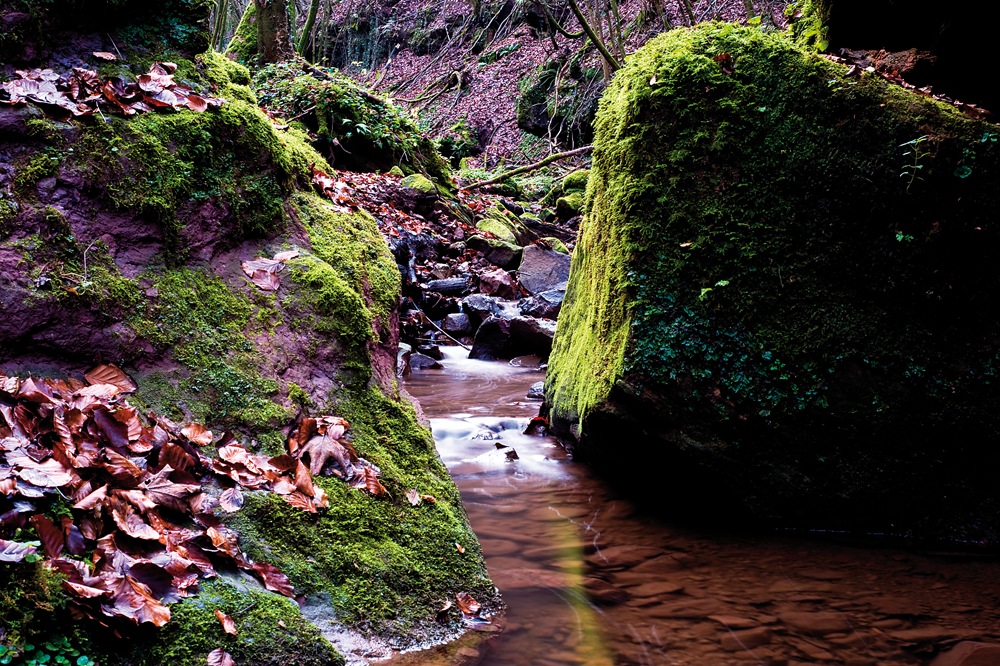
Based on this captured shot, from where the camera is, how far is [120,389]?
9.04ft

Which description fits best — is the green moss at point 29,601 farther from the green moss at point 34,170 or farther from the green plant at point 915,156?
the green plant at point 915,156

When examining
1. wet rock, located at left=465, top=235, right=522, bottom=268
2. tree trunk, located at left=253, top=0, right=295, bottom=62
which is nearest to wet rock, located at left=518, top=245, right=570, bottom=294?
wet rock, located at left=465, top=235, right=522, bottom=268

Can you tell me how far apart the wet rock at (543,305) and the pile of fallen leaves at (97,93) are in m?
7.62

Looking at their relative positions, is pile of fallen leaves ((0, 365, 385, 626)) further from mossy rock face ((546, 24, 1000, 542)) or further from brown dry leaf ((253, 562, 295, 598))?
mossy rock face ((546, 24, 1000, 542))

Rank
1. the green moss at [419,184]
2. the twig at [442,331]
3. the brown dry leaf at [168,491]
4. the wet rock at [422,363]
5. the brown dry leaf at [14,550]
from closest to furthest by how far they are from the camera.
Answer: the brown dry leaf at [14,550] → the brown dry leaf at [168,491] → the wet rock at [422,363] → the twig at [442,331] → the green moss at [419,184]

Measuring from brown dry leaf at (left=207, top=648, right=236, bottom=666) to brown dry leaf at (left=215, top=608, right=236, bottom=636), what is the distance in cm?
6

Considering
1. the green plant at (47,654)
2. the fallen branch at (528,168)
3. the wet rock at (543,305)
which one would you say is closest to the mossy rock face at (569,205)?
the fallen branch at (528,168)

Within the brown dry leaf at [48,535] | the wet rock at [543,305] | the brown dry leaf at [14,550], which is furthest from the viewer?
the wet rock at [543,305]

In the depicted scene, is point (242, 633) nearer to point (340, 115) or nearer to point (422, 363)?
point (422, 363)

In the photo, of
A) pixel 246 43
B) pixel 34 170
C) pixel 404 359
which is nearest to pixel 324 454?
pixel 34 170

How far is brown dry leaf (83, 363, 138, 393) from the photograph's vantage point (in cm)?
274

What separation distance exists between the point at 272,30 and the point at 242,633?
50.0 ft

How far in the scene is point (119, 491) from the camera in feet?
7.39

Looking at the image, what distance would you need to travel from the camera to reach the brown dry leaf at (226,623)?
2.11 metres
